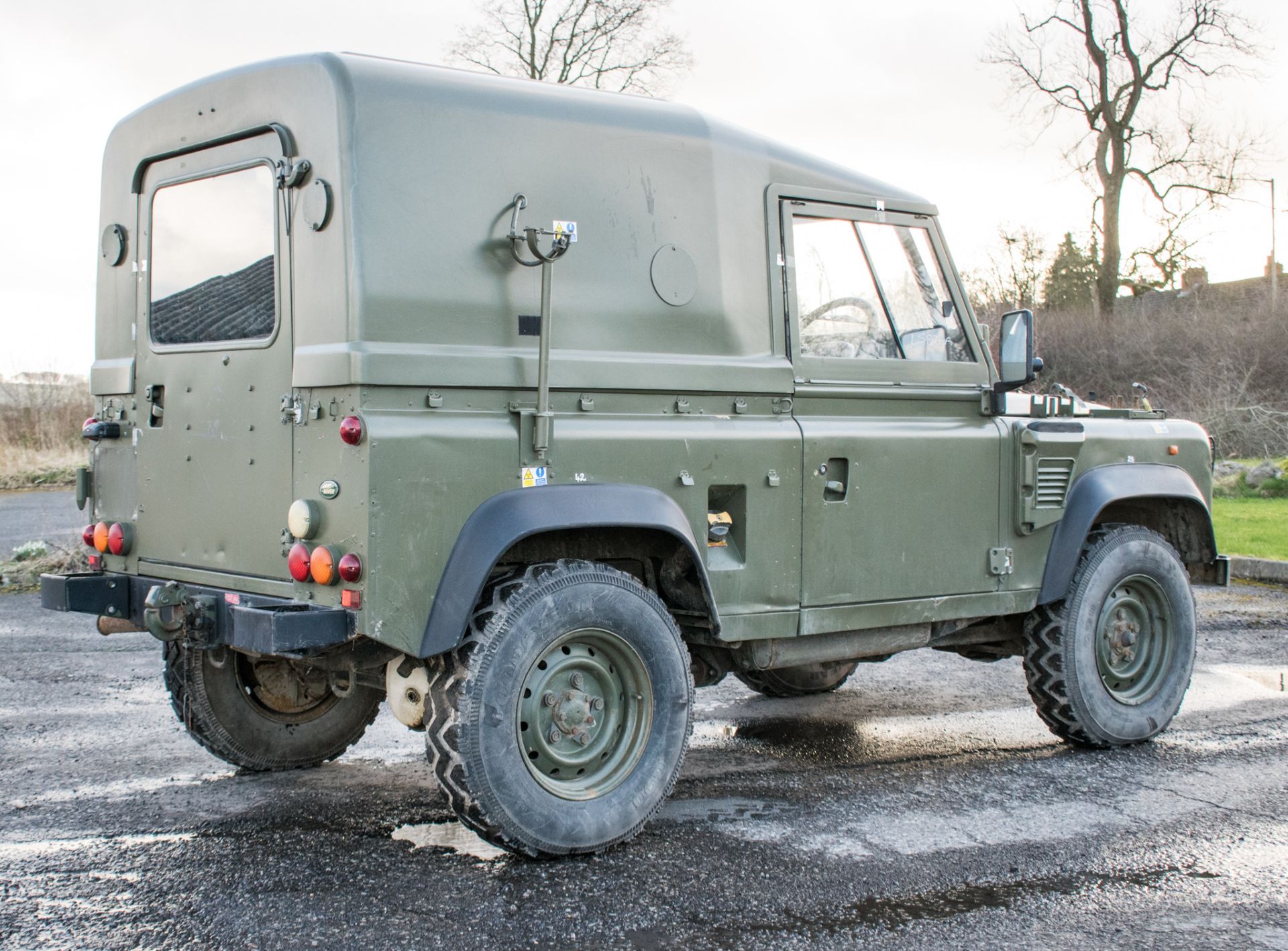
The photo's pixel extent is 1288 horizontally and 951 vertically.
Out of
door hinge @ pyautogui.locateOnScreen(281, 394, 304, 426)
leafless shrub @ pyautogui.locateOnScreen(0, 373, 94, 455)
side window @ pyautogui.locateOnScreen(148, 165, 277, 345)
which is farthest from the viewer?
leafless shrub @ pyautogui.locateOnScreen(0, 373, 94, 455)

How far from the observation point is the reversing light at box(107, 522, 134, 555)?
5.07m

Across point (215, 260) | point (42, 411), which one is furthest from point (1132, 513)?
point (42, 411)

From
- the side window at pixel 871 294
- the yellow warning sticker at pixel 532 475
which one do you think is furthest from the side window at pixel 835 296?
the yellow warning sticker at pixel 532 475

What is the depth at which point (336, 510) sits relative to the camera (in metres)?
4.12

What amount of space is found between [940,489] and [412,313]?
2472mm

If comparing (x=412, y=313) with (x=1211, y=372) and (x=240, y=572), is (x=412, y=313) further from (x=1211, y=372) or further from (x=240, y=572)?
(x=1211, y=372)

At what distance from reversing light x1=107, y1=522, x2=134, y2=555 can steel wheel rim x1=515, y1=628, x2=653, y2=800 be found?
1889mm

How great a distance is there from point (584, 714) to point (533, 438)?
38.8 inches

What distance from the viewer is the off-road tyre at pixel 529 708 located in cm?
412

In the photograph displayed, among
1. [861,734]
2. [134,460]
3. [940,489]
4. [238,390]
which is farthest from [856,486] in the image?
[134,460]

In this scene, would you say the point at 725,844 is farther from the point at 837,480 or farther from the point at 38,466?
the point at 38,466

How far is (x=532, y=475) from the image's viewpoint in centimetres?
432

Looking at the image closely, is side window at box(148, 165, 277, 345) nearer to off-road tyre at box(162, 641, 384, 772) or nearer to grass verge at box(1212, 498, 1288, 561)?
off-road tyre at box(162, 641, 384, 772)

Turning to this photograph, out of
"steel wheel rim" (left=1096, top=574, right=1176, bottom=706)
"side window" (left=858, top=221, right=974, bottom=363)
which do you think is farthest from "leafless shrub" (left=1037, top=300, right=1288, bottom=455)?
"side window" (left=858, top=221, right=974, bottom=363)
